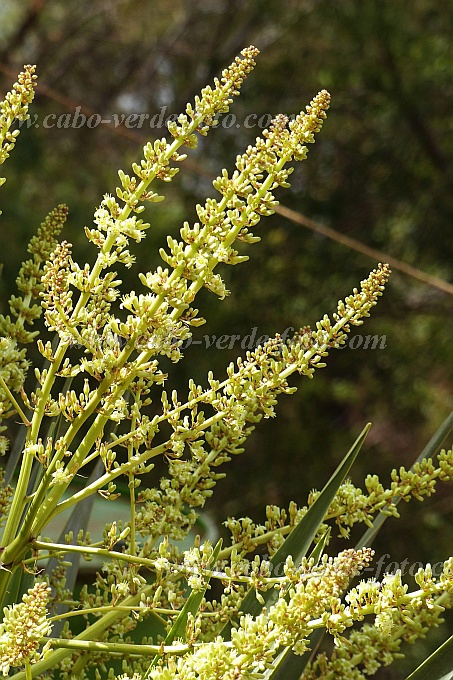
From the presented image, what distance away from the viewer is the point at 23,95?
773mm

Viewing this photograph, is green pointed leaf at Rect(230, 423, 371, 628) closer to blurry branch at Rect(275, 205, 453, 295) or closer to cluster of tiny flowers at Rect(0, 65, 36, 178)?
cluster of tiny flowers at Rect(0, 65, 36, 178)

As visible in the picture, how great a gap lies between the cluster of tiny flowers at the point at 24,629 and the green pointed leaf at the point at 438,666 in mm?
327

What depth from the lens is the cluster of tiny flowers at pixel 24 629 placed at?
0.56m

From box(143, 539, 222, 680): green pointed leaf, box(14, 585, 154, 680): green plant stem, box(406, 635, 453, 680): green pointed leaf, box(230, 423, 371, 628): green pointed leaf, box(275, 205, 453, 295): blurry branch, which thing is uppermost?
box(275, 205, 453, 295): blurry branch

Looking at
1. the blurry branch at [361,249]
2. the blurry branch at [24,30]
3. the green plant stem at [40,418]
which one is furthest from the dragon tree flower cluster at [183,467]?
the blurry branch at [24,30]

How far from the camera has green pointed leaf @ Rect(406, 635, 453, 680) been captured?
71 cm

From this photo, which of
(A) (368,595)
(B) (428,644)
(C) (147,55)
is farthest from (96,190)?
(A) (368,595)

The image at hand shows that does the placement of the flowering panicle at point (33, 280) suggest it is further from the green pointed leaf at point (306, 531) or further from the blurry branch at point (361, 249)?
the blurry branch at point (361, 249)

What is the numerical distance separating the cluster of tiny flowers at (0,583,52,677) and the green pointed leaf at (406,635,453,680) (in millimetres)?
327

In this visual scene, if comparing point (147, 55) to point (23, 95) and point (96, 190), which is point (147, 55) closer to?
point (96, 190)

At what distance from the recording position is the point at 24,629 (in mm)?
560

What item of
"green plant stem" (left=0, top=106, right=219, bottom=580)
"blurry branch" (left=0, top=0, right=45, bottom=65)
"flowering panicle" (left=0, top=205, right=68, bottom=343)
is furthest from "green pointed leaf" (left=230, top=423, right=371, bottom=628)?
"blurry branch" (left=0, top=0, right=45, bottom=65)

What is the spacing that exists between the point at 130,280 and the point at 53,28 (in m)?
2.35

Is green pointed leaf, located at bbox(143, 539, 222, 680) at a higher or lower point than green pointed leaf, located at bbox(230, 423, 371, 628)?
lower
